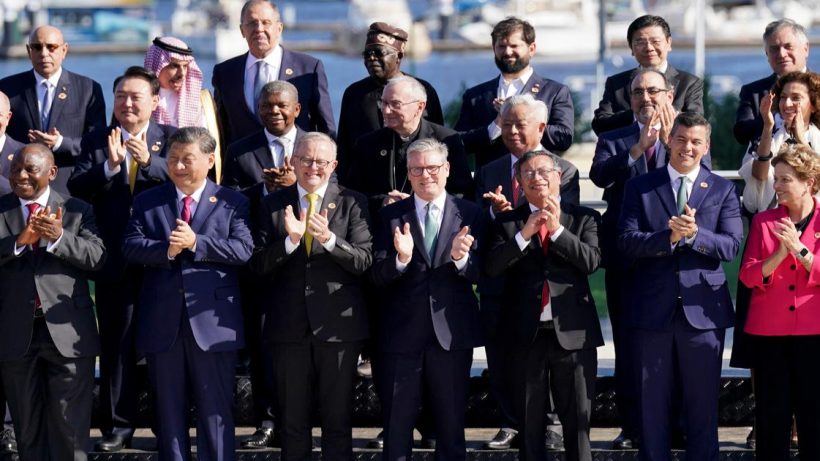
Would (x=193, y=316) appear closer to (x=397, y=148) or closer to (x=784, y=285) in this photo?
(x=397, y=148)

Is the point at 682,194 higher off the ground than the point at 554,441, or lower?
higher

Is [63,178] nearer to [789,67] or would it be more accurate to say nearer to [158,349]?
[158,349]

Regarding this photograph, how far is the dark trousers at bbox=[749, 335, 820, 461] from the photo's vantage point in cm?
634

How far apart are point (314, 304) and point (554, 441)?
137 centimetres

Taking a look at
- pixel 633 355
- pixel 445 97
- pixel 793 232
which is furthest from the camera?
pixel 445 97

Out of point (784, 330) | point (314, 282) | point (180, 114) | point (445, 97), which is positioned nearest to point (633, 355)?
point (784, 330)

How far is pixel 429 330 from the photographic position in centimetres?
644

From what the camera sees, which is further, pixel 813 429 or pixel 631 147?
pixel 631 147

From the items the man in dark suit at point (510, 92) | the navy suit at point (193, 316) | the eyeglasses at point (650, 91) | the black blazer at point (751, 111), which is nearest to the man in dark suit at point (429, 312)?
the navy suit at point (193, 316)

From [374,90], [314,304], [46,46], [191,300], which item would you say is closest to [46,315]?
[191,300]

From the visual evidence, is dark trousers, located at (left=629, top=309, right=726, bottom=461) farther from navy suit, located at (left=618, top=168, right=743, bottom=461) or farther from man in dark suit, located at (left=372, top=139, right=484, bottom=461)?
man in dark suit, located at (left=372, top=139, right=484, bottom=461)

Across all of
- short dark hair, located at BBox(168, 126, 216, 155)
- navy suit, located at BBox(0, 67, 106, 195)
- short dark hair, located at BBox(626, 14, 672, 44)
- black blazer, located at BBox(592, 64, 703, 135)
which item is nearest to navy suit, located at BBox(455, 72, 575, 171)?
black blazer, located at BBox(592, 64, 703, 135)

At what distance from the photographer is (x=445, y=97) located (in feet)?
160

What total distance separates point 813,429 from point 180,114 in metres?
3.33
